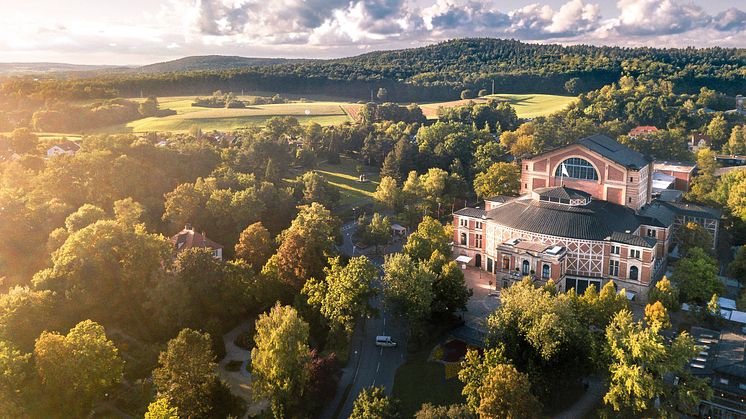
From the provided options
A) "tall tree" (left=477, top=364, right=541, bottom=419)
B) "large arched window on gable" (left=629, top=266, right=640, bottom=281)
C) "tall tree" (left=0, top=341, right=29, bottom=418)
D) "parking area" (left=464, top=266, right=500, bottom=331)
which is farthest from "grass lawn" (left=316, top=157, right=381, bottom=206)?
"tall tree" (left=477, top=364, right=541, bottom=419)

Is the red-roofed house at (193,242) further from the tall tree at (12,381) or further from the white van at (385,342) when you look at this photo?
the tall tree at (12,381)

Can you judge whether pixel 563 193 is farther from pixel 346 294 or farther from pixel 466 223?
pixel 346 294

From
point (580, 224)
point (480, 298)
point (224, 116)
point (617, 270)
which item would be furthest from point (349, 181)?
point (617, 270)

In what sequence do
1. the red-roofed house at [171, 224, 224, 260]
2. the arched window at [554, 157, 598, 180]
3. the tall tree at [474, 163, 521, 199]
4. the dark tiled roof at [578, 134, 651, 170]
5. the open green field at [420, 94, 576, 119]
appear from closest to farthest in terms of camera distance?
the red-roofed house at [171, 224, 224, 260] < the dark tiled roof at [578, 134, 651, 170] < the arched window at [554, 157, 598, 180] < the tall tree at [474, 163, 521, 199] < the open green field at [420, 94, 576, 119]

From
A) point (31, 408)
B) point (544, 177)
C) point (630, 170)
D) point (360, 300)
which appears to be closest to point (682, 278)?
point (630, 170)

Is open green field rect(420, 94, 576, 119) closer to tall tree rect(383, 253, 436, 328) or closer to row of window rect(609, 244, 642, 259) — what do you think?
row of window rect(609, 244, 642, 259)
